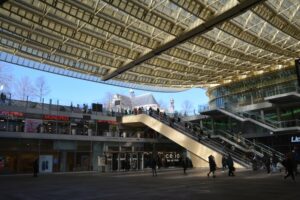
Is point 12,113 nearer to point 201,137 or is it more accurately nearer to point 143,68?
point 201,137

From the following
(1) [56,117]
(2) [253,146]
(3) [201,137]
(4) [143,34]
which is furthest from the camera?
(1) [56,117]

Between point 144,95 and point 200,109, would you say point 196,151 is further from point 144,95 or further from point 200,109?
point 144,95

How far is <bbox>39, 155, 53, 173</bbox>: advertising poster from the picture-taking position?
3544 cm

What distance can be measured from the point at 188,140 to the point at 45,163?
1630 cm

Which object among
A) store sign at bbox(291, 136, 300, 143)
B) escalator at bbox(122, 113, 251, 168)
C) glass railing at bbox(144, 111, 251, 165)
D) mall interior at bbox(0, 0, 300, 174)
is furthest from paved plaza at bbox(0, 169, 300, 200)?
store sign at bbox(291, 136, 300, 143)

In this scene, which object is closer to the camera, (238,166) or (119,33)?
(238,166)

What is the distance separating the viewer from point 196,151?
117 ft

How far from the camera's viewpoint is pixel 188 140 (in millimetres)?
36750

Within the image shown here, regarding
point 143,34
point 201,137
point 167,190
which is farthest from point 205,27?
point 167,190

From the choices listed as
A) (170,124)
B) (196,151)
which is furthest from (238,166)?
(170,124)

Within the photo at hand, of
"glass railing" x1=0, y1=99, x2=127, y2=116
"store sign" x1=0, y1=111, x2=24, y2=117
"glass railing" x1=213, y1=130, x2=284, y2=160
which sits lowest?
"glass railing" x1=213, y1=130, x2=284, y2=160

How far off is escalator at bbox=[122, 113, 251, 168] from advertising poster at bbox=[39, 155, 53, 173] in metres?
12.0

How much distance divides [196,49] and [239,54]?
671cm

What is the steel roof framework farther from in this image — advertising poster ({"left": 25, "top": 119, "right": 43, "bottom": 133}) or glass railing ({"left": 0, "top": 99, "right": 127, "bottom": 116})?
advertising poster ({"left": 25, "top": 119, "right": 43, "bottom": 133})
